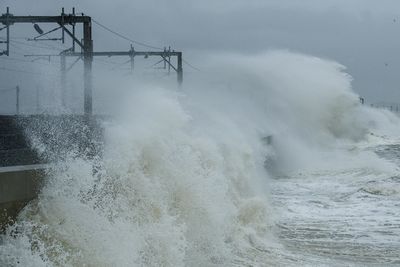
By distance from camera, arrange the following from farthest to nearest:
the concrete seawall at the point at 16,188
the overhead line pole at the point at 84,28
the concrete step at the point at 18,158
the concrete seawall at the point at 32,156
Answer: the overhead line pole at the point at 84,28 → the concrete step at the point at 18,158 → the concrete seawall at the point at 32,156 → the concrete seawall at the point at 16,188

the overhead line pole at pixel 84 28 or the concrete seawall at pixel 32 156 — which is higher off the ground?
the overhead line pole at pixel 84 28

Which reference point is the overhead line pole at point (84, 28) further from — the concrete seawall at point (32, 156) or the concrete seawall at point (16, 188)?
the concrete seawall at point (16, 188)

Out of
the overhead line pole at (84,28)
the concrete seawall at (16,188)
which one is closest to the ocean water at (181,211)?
the concrete seawall at (16,188)

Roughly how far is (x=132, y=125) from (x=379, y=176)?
1236 cm

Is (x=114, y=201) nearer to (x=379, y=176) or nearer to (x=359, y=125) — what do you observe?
(x=379, y=176)

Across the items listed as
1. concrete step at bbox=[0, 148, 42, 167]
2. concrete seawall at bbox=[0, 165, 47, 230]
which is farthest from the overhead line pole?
concrete seawall at bbox=[0, 165, 47, 230]

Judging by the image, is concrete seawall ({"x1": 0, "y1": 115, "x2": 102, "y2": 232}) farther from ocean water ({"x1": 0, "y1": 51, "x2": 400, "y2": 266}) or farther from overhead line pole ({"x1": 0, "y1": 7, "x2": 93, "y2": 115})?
overhead line pole ({"x1": 0, "y1": 7, "x2": 93, "y2": 115})

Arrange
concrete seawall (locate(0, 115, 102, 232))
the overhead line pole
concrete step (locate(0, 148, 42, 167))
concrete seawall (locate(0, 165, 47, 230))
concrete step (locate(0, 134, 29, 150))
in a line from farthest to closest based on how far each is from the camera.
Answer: the overhead line pole
concrete step (locate(0, 134, 29, 150))
concrete step (locate(0, 148, 42, 167))
concrete seawall (locate(0, 115, 102, 232))
concrete seawall (locate(0, 165, 47, 230))

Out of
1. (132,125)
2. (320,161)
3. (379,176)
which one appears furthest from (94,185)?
(320,161)

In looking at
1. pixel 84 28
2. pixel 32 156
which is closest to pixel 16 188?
pixel 32 156

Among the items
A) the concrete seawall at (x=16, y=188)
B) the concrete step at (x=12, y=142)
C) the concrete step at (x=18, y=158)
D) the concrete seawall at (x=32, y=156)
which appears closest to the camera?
the concrete seawall at (x=16, y=188)

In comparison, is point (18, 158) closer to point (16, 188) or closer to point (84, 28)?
point (16, 188)

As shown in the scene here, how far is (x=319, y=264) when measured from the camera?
8836mm

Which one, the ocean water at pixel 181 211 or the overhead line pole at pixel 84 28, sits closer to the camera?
the ocean water at pixel 181 211
